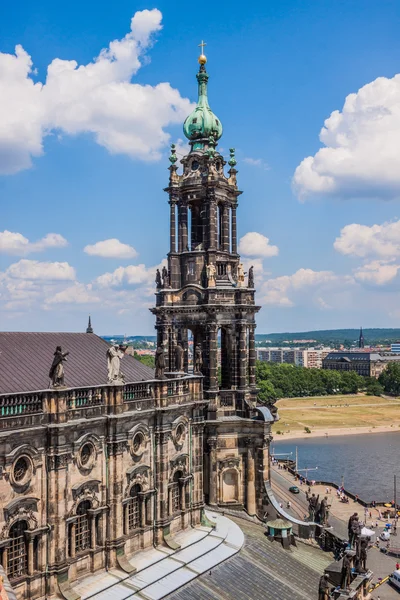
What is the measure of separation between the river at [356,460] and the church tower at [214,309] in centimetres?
4623

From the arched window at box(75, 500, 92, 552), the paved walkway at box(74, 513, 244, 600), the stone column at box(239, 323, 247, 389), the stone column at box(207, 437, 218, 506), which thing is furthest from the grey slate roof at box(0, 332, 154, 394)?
the paved walkway at box(74, 513, 244, 600)

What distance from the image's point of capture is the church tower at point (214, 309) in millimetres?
44031

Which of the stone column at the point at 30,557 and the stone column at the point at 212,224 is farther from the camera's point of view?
the stone column at the point at 212,224

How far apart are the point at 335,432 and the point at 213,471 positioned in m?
105

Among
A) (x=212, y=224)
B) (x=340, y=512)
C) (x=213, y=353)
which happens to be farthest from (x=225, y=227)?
(x=340, y=512)

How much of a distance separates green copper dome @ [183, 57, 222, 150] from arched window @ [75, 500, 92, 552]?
2957 centimetres

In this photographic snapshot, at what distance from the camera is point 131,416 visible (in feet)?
103

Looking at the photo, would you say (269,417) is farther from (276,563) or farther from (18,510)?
(18,510)

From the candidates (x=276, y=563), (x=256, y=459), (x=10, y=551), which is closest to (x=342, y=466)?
(x=256, y=459)

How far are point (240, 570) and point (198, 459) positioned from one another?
712 cm

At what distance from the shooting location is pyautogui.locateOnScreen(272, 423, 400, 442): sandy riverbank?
445 ft

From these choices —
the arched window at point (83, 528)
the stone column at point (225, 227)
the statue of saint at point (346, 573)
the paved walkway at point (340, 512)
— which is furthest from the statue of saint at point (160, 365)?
the paved walkway at point (340, 512)

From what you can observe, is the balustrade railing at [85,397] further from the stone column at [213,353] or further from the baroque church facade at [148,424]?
the stone column at [213,353]

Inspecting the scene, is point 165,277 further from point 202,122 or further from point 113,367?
point 113,367
